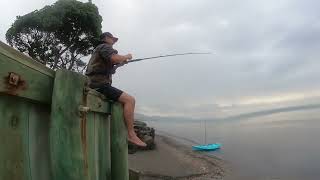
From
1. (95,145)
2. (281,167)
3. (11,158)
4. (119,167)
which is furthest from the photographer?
(281,167)

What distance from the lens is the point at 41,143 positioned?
279cm

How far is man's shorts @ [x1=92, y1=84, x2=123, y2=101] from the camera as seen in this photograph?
4.95 meters

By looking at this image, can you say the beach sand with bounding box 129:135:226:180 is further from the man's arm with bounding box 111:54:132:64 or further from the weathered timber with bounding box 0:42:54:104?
the weathered timber with bounding box 0:42:54:104

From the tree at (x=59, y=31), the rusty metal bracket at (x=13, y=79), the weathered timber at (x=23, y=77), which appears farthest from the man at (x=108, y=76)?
the tree at (x=59, y=31)

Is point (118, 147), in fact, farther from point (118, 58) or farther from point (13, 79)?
point (13, 79)

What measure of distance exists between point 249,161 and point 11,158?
32.3 m

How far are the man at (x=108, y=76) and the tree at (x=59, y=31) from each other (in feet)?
59.1

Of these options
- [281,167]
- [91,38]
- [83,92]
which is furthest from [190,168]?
[83,92]

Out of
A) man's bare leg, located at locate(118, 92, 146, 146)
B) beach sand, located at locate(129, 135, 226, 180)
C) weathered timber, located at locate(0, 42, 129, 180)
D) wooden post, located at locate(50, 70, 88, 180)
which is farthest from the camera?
beach sand, located at locate(129, 135, 226, 180)

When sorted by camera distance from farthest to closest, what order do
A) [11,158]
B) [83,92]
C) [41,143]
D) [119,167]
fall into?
1. [119,167]
2. [83,92]
3. [41,143]
4. [11,158]

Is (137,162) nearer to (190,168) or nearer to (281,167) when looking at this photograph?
(190,168)

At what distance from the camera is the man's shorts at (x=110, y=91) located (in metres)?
4.95

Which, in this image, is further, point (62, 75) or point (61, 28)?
point (61, 28)

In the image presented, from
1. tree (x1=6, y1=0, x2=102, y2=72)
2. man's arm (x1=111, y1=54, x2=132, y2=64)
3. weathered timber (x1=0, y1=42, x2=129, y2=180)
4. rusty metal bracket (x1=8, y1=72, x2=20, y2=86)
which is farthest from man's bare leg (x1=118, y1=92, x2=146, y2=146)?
tree (x1=6, y1=0, x2=102, y2=72)
